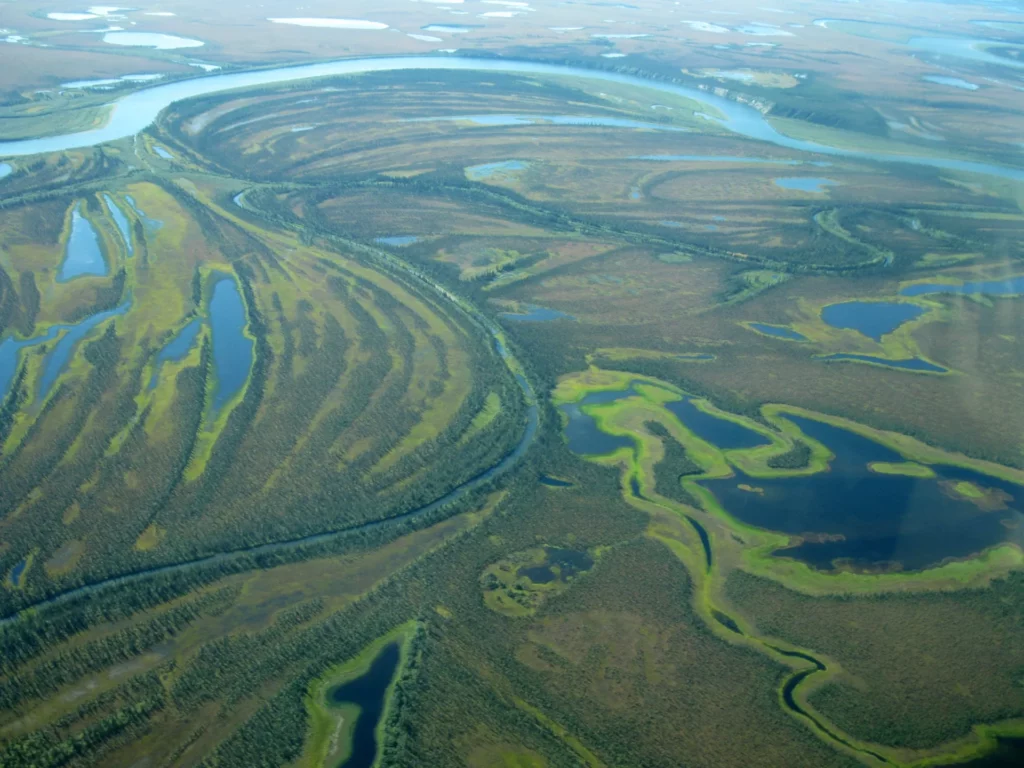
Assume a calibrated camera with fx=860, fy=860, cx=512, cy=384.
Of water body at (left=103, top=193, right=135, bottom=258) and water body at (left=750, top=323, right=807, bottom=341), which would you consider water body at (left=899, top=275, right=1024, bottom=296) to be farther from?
water body at (left=103, top=193, right=135, bottom=258)

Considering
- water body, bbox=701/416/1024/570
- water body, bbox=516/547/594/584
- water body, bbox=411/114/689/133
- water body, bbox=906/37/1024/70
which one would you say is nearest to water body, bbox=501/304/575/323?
water body, bbox=701/416/1024/570

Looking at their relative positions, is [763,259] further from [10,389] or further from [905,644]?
[10,389]

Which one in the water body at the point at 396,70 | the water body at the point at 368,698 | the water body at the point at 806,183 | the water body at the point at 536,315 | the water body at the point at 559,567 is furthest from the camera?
the water body at the point at 396,70

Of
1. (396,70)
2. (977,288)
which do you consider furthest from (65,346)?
(396,70)

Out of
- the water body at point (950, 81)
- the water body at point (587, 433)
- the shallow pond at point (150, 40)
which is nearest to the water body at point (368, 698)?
the water body at point (587, 433)

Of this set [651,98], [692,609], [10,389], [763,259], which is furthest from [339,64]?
[692,609]

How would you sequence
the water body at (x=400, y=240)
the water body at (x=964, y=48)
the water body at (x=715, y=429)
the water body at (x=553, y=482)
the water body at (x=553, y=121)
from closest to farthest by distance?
the water body at (x=553, y=482), the water body at (x=715, y=429), the water body at (x=400, y=240), the water body at (x=553, y=121), the water body at (x=964, y=48)

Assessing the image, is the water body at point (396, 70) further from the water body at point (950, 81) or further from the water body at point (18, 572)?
the water body at point (18, 572)

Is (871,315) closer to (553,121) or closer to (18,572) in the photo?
(18,572)
